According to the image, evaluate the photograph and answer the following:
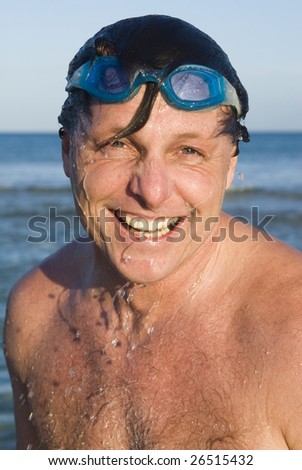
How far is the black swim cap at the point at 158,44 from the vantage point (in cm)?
287

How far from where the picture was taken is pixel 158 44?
Answer: 287cm

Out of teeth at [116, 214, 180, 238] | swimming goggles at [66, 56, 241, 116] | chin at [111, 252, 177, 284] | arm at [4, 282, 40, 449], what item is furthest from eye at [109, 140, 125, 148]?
arm at [4, 282, 40, 449]

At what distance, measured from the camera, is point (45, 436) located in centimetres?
340

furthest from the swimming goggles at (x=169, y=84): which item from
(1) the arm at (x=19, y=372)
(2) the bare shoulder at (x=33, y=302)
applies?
(1) the arm at (x=19, y=372)

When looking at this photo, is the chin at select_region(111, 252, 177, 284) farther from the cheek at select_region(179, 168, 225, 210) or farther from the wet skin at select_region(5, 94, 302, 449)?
the cheek at select_region(179, 168, 225, 210)

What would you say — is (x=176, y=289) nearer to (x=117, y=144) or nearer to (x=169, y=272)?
(x=169, y=272)

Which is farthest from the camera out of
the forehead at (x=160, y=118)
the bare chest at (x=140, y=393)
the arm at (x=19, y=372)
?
the arm at (x=19, y=372)

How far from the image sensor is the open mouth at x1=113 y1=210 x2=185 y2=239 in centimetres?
296

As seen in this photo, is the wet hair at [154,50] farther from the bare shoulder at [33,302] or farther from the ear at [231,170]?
the bare shoulder at [33,302]

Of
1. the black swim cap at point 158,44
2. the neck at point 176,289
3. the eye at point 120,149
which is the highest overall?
the black swim cap at point 158,44

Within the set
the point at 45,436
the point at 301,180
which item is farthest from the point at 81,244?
the point at 301,180
